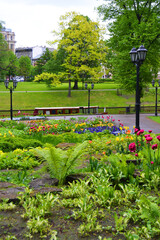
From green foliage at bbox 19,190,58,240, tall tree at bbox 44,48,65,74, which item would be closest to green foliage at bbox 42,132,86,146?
green foliage at bbox 19,190,58,240

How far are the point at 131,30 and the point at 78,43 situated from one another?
40.6 ft

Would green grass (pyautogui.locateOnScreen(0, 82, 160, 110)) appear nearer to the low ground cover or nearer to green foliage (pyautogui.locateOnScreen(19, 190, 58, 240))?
the low ground cover

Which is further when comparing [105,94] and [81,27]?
[105,94]

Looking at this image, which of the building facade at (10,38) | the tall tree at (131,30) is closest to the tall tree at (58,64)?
the tall tree at (131,30)

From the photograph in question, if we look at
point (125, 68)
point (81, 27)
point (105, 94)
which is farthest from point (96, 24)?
point (125, 68)

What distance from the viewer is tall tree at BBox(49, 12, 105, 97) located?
34.5m

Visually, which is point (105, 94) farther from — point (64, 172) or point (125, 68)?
point (64, 172)

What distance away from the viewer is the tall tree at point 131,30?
916 inches

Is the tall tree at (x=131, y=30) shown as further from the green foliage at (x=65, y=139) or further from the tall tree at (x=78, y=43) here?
the green foliage at (x=65, y=139)

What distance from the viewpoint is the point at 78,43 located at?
1380 inches

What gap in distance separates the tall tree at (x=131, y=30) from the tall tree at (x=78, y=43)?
334 inches

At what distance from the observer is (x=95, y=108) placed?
1087 inches

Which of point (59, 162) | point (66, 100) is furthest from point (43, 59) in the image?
point (59, 162)

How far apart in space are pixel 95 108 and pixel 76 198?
24.2 m
